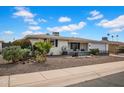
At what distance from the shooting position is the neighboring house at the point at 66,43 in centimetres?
2323

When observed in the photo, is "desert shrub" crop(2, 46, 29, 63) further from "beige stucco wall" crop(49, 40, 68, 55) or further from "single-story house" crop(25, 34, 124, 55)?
"beige stucco wall" crop(49, 40, 68, 55)

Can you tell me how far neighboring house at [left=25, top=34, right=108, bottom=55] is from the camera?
76.2 ft

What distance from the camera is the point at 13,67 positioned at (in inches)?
389

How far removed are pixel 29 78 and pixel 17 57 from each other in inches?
133

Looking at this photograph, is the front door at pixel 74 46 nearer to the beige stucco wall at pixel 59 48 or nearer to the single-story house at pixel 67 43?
the single-story house at pixel 67 43

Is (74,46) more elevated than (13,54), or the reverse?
(74,46)

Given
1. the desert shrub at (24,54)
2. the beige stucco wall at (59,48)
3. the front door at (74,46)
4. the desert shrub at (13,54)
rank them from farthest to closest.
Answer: the front door at (74,46), the beige stucco wall at (59,48), the desert shrub at (24,54), the desert shrub at (13,54)

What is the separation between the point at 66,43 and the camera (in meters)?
25.5

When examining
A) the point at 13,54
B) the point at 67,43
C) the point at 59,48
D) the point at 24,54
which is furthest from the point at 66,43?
the point at 13,54

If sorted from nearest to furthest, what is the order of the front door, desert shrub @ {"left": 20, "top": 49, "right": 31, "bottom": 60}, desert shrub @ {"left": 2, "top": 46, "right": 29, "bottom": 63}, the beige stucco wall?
desert shrub @ {"left": 2, "top": 46, "right": 29, "bottom": 63}
desert shrub @ {"left": 20, "top": 49, "right": 31, "bottom": 60}
the beige stucco wall
the front door

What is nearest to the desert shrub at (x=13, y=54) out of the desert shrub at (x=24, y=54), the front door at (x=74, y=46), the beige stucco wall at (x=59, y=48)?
the desert shrub at (x=24, y=54)

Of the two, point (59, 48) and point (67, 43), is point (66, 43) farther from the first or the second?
point (59, 48)

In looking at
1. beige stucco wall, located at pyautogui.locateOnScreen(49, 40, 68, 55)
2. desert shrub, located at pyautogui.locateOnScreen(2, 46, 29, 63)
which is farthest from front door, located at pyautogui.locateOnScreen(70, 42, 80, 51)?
desert shrub, located at pyautogui.locateOnScreen(2, 46, 29, 63)
